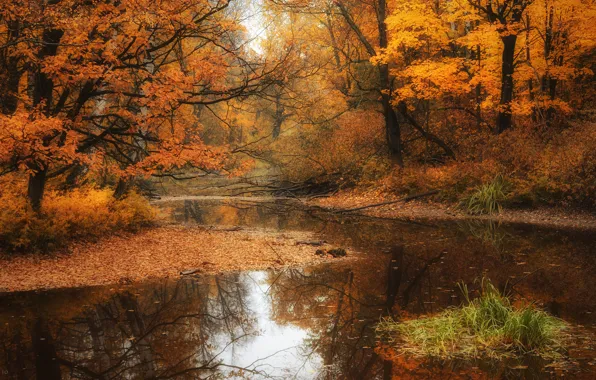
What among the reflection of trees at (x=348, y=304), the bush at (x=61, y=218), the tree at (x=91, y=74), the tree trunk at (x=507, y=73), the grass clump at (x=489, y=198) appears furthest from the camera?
the tree trunk at (x=507, y=73)

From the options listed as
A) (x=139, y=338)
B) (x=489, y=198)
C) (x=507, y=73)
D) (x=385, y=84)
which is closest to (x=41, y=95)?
(x=139, y=338)

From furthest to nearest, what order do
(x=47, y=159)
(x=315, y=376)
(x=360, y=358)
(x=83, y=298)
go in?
(x=47, y=159)
(x=83, y=298)
(x=360, y=358)
(x=315, y=376)

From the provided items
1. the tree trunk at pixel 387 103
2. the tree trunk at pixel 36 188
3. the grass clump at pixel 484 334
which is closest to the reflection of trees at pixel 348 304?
the grass clump at pixel 484 334

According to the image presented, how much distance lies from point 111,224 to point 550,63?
648 inches

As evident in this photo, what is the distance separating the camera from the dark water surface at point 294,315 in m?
5.82

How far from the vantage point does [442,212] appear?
19.6m

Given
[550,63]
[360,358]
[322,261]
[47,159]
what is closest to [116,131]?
[47,159]

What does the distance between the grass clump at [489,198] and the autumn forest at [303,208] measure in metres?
0.11

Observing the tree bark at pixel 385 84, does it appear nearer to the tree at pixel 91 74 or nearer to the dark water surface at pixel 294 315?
the tree at pixel 91 74

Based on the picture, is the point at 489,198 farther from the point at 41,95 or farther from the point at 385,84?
the point at 41,95

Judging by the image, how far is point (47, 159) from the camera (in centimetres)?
1102


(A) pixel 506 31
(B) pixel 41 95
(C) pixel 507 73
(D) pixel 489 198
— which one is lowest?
(D) pixel 489 198

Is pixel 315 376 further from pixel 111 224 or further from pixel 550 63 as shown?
pixel 550 63

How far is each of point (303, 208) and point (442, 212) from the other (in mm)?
6946
